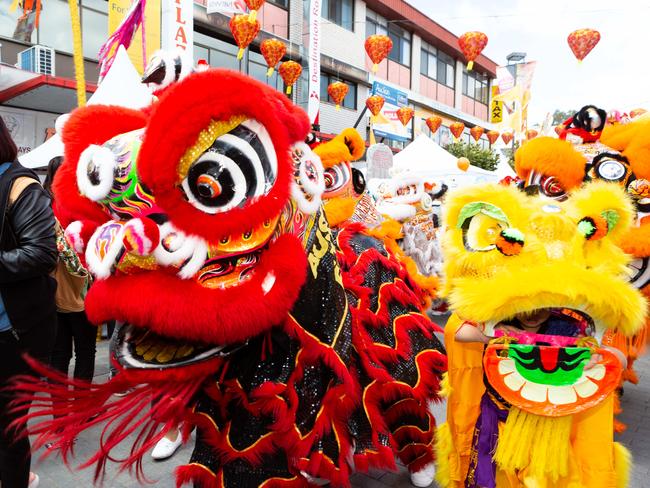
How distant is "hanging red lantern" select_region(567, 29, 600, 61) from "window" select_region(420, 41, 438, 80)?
12.3 m

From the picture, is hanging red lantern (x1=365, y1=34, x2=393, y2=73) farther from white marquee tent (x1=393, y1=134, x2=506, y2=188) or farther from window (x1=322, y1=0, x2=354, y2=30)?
window (x1=322, y1=0, x2=354, y2=30)

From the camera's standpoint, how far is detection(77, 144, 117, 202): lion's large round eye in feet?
4.01

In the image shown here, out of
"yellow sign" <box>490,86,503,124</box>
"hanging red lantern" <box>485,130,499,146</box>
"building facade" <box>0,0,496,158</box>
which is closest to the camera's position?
"building facade" <box>0,0,496,158</box>

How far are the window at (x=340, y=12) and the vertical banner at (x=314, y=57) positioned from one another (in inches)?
209

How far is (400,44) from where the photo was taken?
2025 cm

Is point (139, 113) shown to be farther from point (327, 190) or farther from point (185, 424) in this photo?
point (327, 190)

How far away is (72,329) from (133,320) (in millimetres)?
2161

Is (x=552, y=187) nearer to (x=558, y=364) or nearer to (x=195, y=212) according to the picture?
(x=558, y=364)

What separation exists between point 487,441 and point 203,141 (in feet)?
4.46

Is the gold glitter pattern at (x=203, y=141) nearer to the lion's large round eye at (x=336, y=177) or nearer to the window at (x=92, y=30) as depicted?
the lion's large round eye at (x=336, y=177)

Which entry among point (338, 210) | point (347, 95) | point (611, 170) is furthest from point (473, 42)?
point (338, 210)

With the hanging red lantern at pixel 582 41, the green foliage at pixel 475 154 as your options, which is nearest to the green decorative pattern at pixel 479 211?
the hanging red lantern at pixel 582 41

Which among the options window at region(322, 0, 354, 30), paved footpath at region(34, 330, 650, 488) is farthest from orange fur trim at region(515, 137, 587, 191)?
window at region(322, 0, 354, 30)

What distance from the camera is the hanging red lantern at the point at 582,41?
9609 mm
